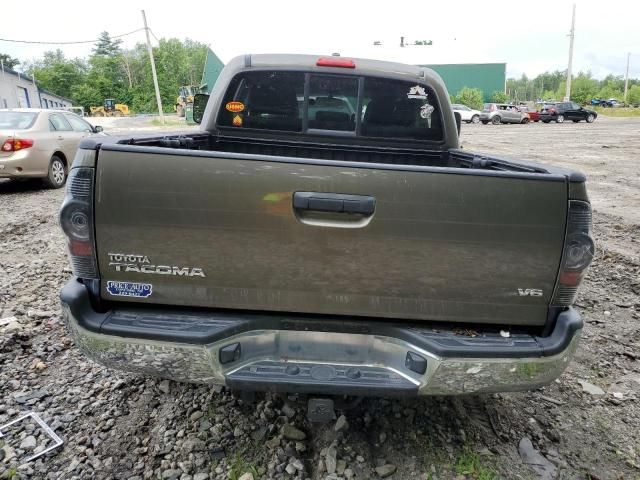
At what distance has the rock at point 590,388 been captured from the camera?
3.08m

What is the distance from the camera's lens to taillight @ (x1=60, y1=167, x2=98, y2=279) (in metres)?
1.95

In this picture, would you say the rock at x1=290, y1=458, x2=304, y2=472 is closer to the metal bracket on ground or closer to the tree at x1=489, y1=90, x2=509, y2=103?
the metal bracket on ground

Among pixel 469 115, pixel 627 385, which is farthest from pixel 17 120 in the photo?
pixel 469 115

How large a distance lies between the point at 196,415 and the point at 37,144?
766cm

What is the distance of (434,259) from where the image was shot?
2.00 metres

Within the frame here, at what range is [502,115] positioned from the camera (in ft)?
123

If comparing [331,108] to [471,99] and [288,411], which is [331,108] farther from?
[471,99]

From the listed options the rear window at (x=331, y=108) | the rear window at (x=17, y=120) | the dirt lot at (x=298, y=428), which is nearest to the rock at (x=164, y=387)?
the dirt lot at (x=298, y=428)

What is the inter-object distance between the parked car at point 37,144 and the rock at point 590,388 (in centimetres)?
894

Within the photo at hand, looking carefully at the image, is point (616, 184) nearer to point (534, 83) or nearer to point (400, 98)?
point (400, 98)

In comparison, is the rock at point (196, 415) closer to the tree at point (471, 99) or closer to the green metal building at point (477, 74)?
the tree at point (471, 99)

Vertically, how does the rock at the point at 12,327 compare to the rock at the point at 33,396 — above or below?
above

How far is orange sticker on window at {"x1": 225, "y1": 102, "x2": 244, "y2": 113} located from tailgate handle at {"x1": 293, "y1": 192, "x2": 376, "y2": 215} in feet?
7.21

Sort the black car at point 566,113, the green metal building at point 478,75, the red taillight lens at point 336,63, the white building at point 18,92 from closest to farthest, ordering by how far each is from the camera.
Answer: the red taillight lens at point 336,63 < the black car at point 566,113 < the white building at point 18,92 < the green metal building at point 478,75
